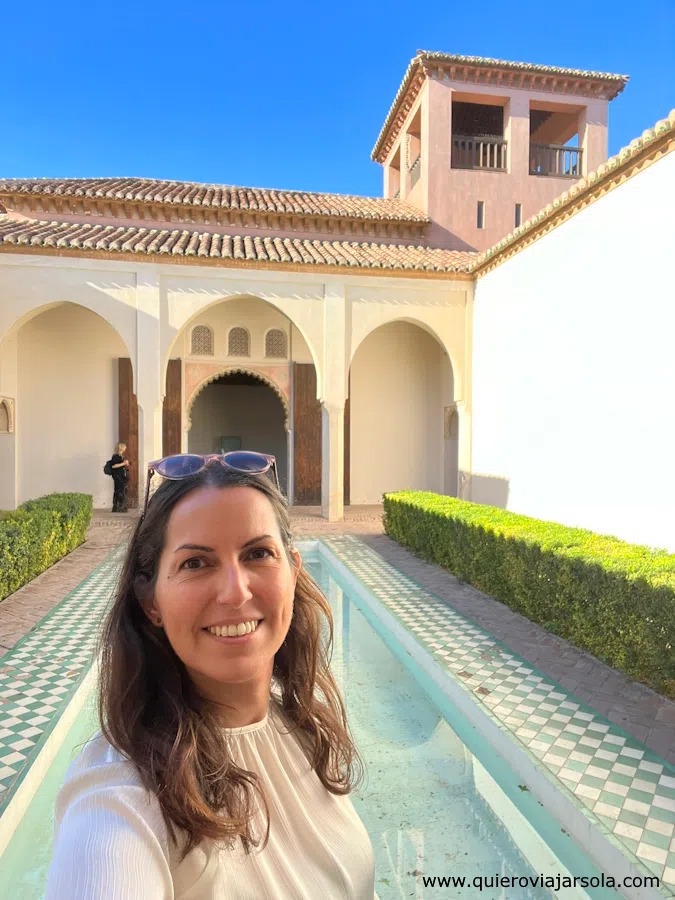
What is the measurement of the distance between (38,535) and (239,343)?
6.34m

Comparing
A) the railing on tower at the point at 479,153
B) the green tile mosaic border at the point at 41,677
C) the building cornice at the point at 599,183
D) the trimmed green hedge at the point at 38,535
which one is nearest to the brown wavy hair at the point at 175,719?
the green tile mosaic border at the point at 41,677

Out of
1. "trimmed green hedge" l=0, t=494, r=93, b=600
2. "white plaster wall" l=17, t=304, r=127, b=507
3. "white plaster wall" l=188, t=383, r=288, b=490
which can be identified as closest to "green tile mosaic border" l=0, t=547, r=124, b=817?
"trimmed green hedge" l=0, t=494, r=93, b=600

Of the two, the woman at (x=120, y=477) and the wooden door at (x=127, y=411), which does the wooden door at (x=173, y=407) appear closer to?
the wooden door at (x=127, y=411)

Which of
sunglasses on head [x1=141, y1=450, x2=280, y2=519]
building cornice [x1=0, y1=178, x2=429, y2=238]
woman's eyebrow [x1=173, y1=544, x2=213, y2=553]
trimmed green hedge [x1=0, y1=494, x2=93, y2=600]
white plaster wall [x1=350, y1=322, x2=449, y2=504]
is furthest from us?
white plaster wall [x1=350, y1=322, x2=449, y2=504]

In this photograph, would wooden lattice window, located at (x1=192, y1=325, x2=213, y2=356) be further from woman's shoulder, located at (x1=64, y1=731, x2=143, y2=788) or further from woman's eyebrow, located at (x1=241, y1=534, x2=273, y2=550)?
woman's shoulder, located at (x1=64, y1=731, x2=143, y2=788)

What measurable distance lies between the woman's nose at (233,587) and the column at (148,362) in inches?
352

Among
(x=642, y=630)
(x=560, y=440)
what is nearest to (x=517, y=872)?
(x=642, y=630)

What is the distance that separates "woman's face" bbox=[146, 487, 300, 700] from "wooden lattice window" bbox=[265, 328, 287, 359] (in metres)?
11.0

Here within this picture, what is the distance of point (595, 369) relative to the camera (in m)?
6.57

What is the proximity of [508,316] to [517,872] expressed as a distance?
25.3 ft

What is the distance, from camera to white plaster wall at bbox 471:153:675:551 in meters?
5.59

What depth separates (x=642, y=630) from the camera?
3.60m

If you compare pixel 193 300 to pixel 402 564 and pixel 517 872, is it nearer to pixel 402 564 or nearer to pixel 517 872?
pixel 402 564

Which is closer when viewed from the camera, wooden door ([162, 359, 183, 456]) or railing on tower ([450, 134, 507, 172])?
wooden door ([162, 359, 183, 456])
